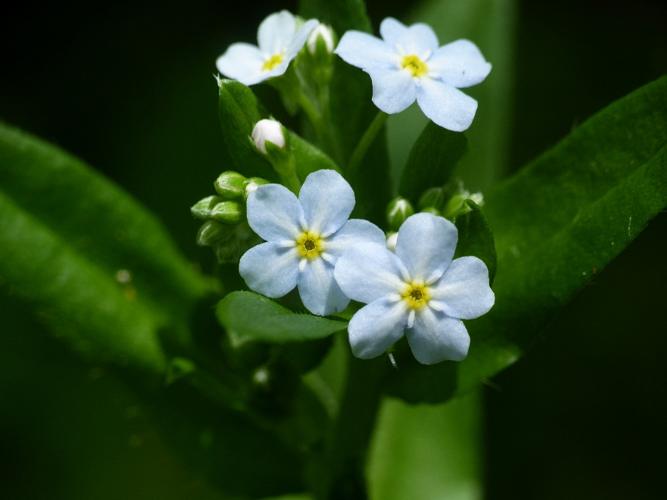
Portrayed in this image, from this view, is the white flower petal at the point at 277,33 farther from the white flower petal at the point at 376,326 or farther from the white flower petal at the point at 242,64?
the white flower petal at the point at 376,326

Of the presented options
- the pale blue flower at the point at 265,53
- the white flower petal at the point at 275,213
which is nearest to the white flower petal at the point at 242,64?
the pale blue flower at the point at 265,53

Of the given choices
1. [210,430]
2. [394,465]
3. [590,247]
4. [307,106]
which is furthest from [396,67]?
[394,465]

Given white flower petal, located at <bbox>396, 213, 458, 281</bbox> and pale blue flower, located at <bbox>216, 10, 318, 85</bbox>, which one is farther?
pale blue flower, located at <bbox>216, 10, 318, 85</bbox>

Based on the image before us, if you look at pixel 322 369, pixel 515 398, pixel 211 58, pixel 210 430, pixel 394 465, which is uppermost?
pixel 211 58

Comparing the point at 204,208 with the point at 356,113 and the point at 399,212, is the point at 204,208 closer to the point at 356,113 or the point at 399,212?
the point at 399,212

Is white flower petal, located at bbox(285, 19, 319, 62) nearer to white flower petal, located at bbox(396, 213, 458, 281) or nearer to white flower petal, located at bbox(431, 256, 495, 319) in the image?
white flower petal, located at bbox(396, 213, 458, 281)

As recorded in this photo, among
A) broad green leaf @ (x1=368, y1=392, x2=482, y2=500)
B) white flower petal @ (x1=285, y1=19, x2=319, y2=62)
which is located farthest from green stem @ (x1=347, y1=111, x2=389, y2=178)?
broad green leaf @ (x1=368, y1=392, x2=482, y2=500)

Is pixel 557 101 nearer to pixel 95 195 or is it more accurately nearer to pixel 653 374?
pixel 653 374
